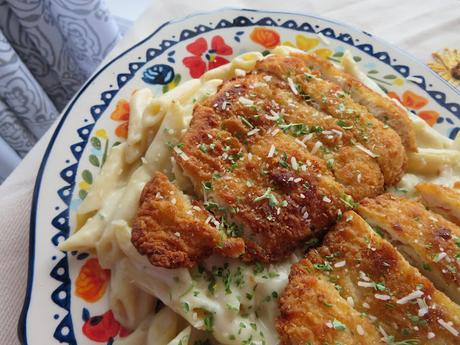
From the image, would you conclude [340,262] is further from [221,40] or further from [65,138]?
[221,40]

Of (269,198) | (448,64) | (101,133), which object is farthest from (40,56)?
(448,64)

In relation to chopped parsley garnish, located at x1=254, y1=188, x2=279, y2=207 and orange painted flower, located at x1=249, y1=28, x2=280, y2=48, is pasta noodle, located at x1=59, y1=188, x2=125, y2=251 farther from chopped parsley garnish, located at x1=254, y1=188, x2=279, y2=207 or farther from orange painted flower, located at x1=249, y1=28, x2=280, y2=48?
orange painted flower, located at x1=249, y1=28, x2=280, y2=48

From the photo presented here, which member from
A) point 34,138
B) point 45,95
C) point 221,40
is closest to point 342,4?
point 221,40

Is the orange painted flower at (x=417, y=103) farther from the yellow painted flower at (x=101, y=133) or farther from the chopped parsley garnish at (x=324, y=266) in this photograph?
the yellow painted flower at (x=101, y=133)

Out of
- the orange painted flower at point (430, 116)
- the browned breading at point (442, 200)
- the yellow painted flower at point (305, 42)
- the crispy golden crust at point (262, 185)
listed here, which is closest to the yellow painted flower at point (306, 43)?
the yellow painted flower at point (305, 42)

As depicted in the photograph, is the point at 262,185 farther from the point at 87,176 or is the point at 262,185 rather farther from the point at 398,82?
the point at 398,82
